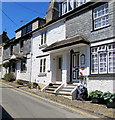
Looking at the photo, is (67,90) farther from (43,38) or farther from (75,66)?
(43,38)

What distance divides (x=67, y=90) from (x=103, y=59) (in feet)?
12.2

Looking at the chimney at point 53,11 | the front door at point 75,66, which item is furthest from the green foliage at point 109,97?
the chimney at point 53,11

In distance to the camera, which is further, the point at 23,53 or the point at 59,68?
the point at 23,53

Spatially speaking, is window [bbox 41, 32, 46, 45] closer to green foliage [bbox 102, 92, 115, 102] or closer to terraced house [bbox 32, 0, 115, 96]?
terraced house [bbox 32, 0, 115, 96]

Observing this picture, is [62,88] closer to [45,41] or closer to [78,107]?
[78,107]

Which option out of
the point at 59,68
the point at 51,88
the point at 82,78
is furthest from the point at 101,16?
the point at 51,88

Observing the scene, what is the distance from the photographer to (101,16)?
12.3 metres

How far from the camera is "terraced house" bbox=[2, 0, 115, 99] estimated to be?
38.3 ft

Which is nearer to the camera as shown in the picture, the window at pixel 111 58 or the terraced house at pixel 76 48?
the window at pixel 111 58

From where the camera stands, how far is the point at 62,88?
570 inches

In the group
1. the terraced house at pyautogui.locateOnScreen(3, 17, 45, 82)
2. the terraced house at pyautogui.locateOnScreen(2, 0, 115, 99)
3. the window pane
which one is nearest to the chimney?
the terraced house at pyautogui.locateOnScreen(2, 0, 115, 99)

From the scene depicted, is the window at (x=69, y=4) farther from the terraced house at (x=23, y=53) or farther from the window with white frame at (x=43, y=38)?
the terraced house at (x=23, y=53)

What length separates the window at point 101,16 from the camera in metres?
12.1

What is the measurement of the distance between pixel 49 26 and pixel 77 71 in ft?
21.2
